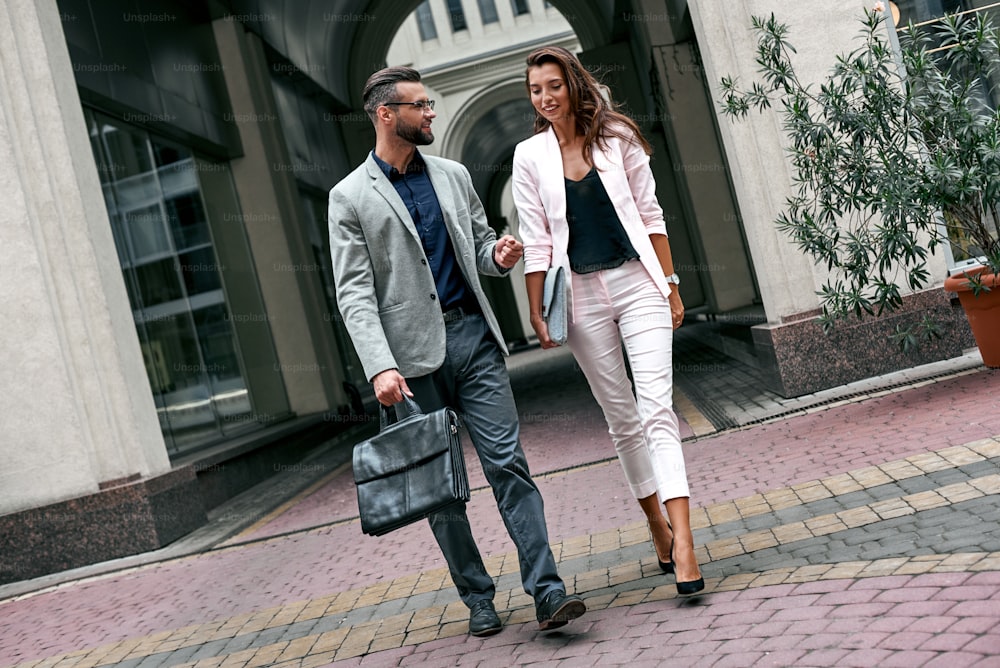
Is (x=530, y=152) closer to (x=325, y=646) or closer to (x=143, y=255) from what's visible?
(x=325, y=646)

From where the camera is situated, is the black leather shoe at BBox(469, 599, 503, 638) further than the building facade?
No

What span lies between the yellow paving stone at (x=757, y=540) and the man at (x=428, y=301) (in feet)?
3.04

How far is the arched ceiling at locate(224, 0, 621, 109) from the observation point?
1761cm

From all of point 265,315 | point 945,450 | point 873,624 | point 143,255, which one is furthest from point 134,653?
point 265,315

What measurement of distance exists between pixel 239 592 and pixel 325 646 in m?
1.78

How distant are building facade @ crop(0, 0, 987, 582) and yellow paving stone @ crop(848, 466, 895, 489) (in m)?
2.76

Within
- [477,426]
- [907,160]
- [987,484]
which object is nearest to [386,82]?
[477,426]

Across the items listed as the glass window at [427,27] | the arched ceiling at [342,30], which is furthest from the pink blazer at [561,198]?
the glass window at [427,27]

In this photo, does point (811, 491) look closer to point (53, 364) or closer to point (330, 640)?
point (330, 640)

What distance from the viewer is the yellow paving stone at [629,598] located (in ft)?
12.5

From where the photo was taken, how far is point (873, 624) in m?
2.93

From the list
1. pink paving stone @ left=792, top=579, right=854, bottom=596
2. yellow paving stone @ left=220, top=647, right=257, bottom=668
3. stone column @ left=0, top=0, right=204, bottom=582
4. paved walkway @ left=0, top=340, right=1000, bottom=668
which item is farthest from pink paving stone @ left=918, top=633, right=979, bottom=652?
stone column @ left=0, top=0, right=204, bottom=582

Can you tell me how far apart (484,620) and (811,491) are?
1.80 meters

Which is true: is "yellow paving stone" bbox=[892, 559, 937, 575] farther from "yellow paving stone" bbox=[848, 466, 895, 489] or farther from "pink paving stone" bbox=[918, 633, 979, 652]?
"yellow paving stone" bbox=[848, 466, 895, 489]
